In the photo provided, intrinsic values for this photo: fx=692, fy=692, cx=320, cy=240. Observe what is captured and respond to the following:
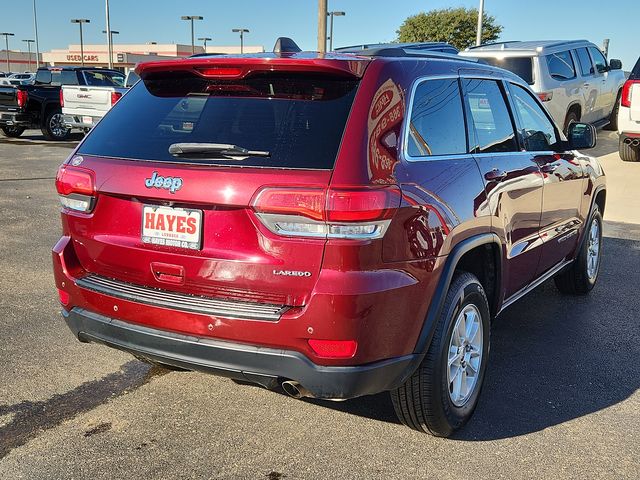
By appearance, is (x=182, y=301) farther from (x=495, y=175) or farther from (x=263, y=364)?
(x=495, y=175)

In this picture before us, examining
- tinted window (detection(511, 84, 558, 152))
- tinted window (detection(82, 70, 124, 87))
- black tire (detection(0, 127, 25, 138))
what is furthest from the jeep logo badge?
black tire (detection(0, 127, 25, 138))

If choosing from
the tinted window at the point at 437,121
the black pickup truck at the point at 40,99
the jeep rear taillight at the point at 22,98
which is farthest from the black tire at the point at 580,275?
the jeep rear taillight at the point at 22,98

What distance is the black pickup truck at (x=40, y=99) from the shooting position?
17.1m

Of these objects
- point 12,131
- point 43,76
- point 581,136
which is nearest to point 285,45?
point 581,136

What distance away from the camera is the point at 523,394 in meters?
3.79

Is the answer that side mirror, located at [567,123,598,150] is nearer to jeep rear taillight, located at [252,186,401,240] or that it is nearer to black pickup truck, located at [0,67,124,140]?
jeep rear taillight, located at [252,186,401,240]

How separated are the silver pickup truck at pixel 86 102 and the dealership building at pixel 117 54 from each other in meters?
67.2

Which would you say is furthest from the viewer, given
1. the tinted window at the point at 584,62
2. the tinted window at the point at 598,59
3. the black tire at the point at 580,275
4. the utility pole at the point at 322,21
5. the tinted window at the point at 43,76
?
the tinted window at the point at 43,76

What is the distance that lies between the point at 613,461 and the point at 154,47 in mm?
97861

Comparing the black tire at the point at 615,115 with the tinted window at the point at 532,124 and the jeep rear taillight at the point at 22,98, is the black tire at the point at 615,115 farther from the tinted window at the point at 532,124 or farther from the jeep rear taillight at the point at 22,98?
the jeep rear taillight at the point at 22,98

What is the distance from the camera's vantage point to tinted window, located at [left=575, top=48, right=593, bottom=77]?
13148 mm

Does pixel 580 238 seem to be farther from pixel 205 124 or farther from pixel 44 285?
pixel 44 285

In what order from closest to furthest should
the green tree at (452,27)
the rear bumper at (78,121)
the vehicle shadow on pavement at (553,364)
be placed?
the vehicle shadow on pavement at (553,364)
the rear bumper at (78,121)
the green tree at (452,27)

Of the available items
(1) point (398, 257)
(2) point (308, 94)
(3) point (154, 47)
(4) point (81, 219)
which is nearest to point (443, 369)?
(1) point (398, 257)
